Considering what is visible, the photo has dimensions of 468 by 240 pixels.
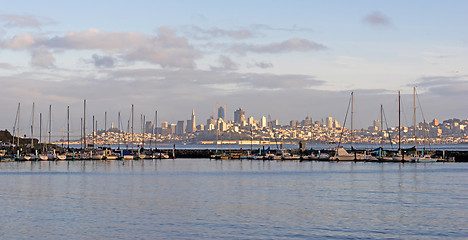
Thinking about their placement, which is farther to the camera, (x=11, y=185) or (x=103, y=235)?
(x=11, y=185)

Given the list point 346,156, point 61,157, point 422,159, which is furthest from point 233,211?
point 61,157

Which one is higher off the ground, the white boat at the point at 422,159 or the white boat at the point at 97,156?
the white boat at the point at 97,156

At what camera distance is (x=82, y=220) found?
36094 millimetres

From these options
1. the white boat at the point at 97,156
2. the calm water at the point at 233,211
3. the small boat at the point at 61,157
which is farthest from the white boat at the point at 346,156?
the calm water at the point at 233,211

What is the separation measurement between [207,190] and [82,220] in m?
21.0

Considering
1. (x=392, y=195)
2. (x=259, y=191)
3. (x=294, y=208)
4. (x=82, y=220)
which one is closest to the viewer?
(x=82, y=220)

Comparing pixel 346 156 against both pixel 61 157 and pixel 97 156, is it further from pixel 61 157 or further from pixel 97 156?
pixel 61 157

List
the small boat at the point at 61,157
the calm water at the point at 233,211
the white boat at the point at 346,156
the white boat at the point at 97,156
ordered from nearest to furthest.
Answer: the calm water at the point at 233,211 → the white boat at the point at 346,156 → the small boat at the point at 61,157 → the white boat at the point at 97,156

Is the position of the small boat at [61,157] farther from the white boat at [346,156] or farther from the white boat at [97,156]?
the white boat at [346,156]

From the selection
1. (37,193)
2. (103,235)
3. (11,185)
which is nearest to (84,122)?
(11,185)

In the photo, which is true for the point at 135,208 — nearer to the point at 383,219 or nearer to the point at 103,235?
the point at 103,235

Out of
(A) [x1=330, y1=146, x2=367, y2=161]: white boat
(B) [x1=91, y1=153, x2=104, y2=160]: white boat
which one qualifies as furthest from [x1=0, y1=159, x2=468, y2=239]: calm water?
(B) [x1=91, y1=153, x2=104, y2=160]: white boat

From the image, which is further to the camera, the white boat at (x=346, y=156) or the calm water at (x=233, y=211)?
the white boat at (x=346, y=156)

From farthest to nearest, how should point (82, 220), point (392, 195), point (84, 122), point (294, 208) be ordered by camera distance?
point (84, 122), point (392, 195), point (294, 208), point (82, 220)
